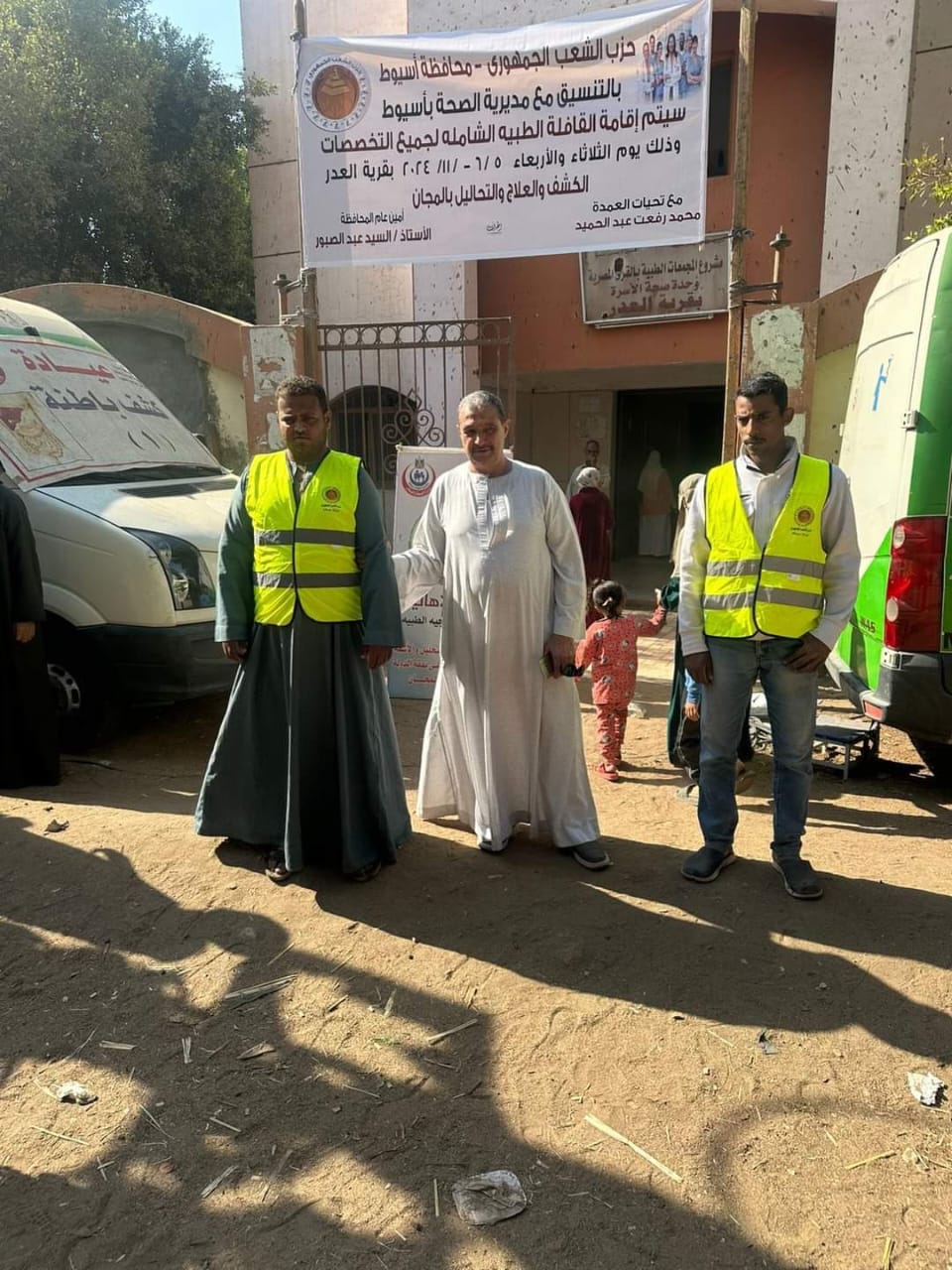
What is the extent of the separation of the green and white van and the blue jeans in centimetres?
94

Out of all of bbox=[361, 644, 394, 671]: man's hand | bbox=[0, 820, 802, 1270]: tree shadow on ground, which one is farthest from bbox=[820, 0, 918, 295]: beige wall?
bbox=[0, 820, 802, 1270]: tree shadow on ground

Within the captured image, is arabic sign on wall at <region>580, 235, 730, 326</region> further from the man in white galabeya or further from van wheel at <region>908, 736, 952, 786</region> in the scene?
the man in white galabeya

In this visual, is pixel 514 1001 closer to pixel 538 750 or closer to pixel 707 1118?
pixel 707 1118

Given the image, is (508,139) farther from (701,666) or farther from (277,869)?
(277,869)

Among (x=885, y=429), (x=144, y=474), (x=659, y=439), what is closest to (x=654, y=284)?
(x=659, y=439)

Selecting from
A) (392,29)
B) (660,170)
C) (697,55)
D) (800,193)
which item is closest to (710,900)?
(660,170)

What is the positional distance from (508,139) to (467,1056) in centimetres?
586

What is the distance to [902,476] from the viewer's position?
4.02m

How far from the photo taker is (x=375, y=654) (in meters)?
3.41

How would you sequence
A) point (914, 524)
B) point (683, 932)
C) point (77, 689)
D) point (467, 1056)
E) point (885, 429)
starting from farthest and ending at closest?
1. point (77, 689)
2. point (885, 429)
3. point (914, 524)
4. point (683, 932)
5. point (467, 1056)

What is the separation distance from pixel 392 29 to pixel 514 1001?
12.0 meters

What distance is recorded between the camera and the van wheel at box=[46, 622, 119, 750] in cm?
499

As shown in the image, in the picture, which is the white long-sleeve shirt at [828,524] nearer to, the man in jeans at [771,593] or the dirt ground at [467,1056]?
the man in jeans at [771,593]

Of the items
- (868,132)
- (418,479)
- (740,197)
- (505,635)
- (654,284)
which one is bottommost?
(505,635)
